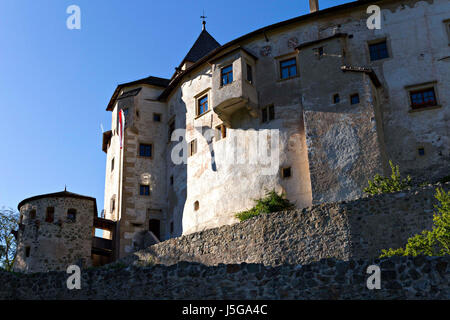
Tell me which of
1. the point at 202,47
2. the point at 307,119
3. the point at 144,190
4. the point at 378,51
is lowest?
the point at 144,190

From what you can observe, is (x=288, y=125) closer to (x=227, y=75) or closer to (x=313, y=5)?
(x=227, y=75)

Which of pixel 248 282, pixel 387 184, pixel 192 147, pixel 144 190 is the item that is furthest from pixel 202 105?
pixel 248 282

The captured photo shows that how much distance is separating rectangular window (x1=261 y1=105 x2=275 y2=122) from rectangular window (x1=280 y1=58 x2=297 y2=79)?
2045 millimetres

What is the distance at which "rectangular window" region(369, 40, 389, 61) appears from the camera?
102 ft

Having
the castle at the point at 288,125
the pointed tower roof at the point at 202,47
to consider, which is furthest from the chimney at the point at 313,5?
the pointed tower roof at the point at 202,47

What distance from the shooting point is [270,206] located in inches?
1163

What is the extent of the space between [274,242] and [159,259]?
7.73 meters

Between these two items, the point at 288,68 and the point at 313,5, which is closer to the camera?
the point at 288,68

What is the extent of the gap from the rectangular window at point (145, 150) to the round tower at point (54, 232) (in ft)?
20.7

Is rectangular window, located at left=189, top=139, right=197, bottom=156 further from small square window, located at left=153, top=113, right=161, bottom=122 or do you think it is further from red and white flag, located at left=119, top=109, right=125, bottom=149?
red and white flag, located at left=119, top=109, right=125, bottom=149

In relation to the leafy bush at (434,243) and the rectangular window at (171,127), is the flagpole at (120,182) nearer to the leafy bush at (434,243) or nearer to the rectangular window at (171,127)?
the rectangular window at (171,127)

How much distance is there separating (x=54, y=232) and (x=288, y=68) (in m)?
16.8
